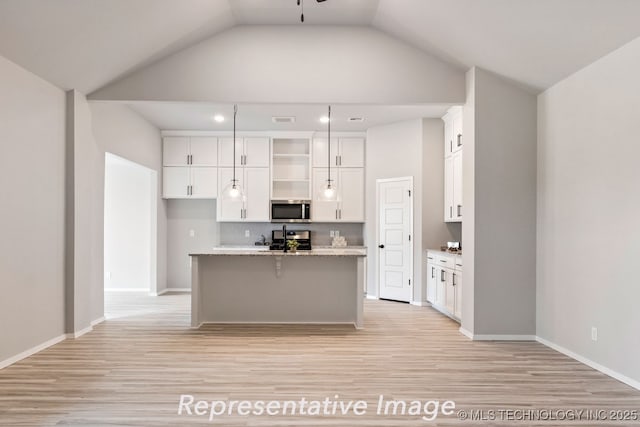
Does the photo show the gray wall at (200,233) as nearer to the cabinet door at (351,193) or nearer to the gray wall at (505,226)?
the cabinet door at (351,193)

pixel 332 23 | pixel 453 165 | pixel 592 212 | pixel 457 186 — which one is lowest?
pixel 592 212

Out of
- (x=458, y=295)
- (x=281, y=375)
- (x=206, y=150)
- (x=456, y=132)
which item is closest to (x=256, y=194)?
(x=206, y=150)

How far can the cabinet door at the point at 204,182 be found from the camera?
25.2 ft

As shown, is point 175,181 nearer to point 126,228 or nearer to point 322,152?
point 126,228

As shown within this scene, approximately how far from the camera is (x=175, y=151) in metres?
7.68

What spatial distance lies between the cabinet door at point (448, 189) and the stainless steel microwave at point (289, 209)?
2460 millimetres

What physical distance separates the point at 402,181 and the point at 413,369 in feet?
12.3

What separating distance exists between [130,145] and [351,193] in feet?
12.2

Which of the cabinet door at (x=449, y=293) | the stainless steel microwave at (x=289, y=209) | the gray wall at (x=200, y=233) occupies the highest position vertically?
the stainless steel microwave at (x=289, y=209)

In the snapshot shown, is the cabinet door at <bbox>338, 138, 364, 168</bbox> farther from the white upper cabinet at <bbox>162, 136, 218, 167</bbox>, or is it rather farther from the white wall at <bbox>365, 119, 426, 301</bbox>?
the white upper cabinet at <bbox>162, 136, 218, 167</bbox>

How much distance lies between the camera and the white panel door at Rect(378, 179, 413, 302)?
6793 mm

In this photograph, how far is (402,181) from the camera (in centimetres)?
688

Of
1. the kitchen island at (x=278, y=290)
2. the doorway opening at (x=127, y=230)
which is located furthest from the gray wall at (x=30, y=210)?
the doorway opening at (x=127, y=230)

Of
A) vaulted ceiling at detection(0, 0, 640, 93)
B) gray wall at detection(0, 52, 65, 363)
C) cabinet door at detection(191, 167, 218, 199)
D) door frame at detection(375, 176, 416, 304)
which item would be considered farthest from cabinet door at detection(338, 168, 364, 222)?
gray wall at detection(0, 52, 65, 363)
